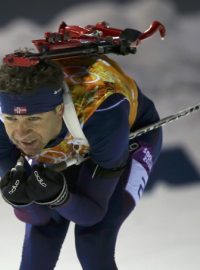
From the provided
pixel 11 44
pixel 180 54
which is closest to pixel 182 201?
pixel 180 54

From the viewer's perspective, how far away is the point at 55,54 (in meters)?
2.49

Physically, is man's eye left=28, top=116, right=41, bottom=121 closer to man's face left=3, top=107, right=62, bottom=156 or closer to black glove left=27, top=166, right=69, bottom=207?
man's face left=3, top=107, right=62, bottom=156

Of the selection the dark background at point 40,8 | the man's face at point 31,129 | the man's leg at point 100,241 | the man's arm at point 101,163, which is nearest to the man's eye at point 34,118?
the man's face at point 31,129

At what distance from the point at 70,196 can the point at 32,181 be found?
18 cm

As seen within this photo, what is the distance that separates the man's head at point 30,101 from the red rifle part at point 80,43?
29mm

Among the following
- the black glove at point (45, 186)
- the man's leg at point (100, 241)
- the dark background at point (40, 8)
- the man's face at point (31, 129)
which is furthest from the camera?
the dark background at point (40, 8)

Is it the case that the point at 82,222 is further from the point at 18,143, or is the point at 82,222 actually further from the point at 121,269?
the point at 121,269

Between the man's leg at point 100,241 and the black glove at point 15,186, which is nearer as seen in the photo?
the black glove at point 15,186

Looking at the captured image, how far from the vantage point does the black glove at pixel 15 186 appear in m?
2.31

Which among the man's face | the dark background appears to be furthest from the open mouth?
the dark background

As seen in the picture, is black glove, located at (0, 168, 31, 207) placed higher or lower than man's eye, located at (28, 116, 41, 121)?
lower

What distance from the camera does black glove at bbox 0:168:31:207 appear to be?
7.57ft

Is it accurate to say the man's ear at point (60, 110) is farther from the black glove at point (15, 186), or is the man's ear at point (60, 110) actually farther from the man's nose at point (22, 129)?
the black glove at point (15, 186)

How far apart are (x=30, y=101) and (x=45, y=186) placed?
0.82 feet
